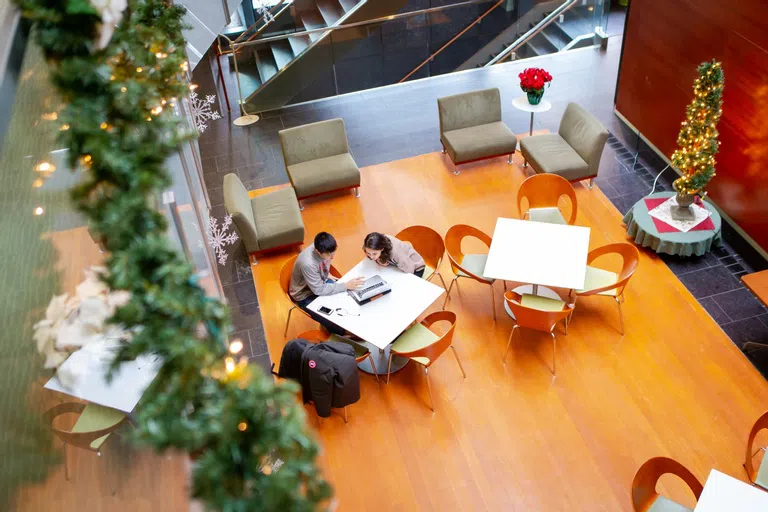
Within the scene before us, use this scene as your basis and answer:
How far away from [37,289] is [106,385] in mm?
351

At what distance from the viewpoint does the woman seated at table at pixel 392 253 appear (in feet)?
19.8

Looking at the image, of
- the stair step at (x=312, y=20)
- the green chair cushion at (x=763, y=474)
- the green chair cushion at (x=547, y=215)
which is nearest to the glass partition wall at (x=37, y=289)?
the green chair cushion at (x=763, y=474)

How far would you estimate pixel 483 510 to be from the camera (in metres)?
5.26

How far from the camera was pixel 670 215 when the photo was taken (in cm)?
736

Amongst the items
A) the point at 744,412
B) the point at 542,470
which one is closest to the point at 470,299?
the point at 542,470

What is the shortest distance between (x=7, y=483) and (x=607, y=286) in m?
5.53

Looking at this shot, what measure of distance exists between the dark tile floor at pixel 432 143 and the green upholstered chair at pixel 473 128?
2.03 ft

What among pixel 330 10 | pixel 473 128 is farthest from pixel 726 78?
pixel 330 10

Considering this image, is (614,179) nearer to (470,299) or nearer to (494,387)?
(470,299)

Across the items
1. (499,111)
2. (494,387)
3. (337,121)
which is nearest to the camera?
(494,387)

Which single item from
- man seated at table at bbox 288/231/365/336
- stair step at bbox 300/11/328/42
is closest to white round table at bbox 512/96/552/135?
stair step at bbox 300/11/328/42

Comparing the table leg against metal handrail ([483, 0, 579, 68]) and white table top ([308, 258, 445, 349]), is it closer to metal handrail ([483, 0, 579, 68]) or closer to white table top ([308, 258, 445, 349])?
white table top ([308, 258, 445, 349])

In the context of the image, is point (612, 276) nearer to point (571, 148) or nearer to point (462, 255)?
point (462, 255)

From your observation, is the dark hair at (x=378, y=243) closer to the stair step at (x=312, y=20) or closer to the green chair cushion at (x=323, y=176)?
the green chair cushion at (x=323, y=176)
